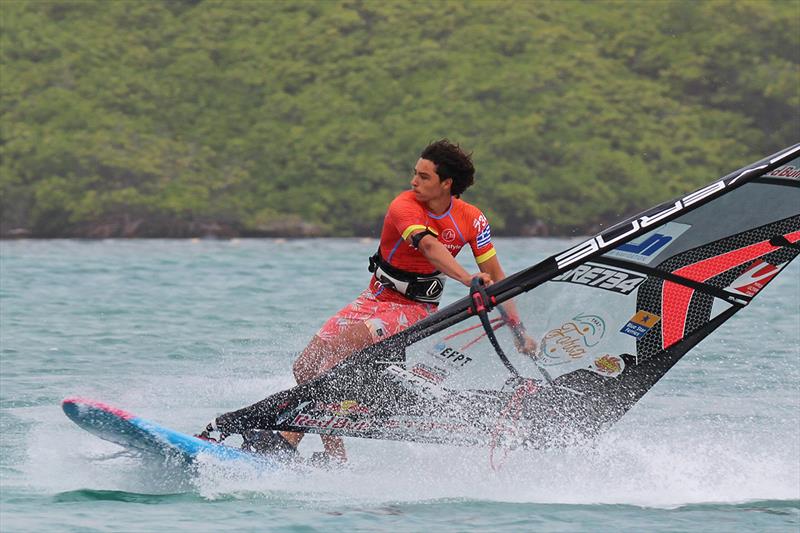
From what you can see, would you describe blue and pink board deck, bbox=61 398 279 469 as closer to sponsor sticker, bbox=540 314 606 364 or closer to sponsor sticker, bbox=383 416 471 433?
sponsor sticker, bbox=383 416 471 433

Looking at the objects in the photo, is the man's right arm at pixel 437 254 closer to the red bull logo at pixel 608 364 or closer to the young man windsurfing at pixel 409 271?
the young man windsurfing at pixel 409 271

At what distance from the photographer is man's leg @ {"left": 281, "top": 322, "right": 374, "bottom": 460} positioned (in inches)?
304

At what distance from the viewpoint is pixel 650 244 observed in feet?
23.7

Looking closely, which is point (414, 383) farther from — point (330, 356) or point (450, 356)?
point (330, 356)

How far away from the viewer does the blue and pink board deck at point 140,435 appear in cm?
733

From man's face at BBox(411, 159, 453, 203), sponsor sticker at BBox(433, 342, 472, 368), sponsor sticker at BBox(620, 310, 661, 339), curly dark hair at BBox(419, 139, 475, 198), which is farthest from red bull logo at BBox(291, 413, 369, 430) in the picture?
sponsor sticker at BBox(620, 310, 661, 339)

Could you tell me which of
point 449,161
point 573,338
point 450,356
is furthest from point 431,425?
point 449,161

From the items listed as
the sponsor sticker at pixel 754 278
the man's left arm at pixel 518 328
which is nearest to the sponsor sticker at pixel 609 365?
the man's left arm at pixel 518 328

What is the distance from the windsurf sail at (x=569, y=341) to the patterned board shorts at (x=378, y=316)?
0.18 m

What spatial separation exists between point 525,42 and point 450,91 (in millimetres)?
5012

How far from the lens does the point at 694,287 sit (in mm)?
7418

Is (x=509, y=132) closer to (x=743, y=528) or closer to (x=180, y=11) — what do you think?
(x=180, y=11)

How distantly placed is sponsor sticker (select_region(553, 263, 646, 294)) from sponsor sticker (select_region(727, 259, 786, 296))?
0.53 meters

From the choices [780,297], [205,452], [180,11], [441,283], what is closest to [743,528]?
[441,283]
